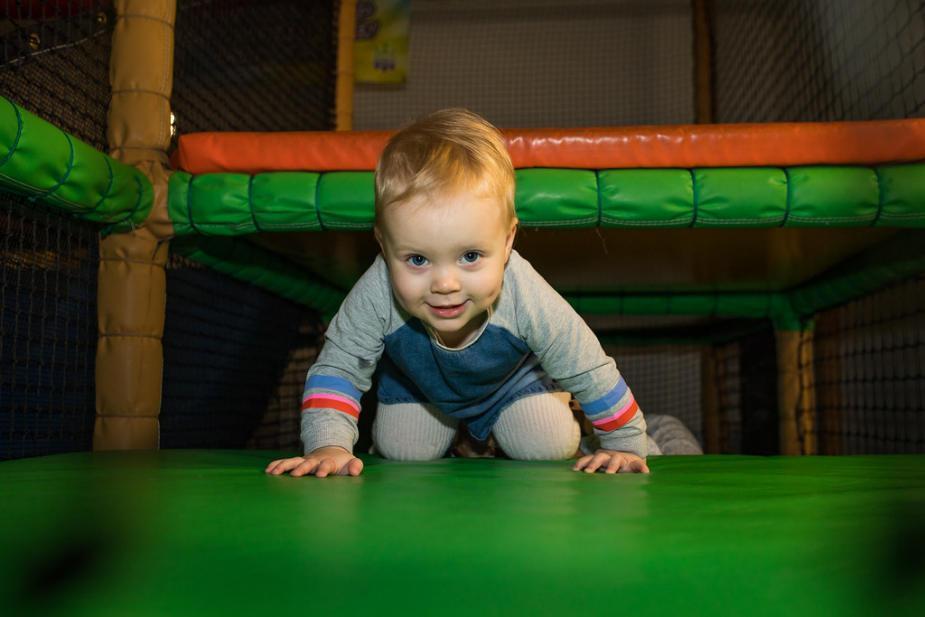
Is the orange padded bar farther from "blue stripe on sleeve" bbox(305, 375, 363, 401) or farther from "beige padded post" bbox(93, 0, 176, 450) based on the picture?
"blue stripe on sleeve" bbox(305, 375, 363, 401)

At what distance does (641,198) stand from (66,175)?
89 cm

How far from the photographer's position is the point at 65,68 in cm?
140

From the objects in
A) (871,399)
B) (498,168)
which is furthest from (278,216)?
(871,399)

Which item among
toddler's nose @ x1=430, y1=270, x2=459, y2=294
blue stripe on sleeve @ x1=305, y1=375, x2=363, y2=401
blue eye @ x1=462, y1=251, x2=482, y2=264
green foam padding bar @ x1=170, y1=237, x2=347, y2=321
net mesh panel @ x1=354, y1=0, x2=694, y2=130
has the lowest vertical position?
blue stripe on sleeve @ x1=305, y1=375, x2=363, y2=401

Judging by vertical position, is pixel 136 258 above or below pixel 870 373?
above

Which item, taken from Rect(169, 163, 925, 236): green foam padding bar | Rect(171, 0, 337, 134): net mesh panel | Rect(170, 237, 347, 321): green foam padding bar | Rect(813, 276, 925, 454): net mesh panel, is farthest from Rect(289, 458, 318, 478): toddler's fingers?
Rect(813, 276, 925, 454): net mesh panel

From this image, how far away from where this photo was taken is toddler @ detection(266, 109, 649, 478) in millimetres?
861

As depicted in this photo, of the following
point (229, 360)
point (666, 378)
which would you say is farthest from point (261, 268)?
point (666, 378)

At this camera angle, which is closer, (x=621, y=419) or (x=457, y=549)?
(x=457, y=549)

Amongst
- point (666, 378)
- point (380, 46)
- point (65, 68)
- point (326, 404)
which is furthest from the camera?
point (380, 46)

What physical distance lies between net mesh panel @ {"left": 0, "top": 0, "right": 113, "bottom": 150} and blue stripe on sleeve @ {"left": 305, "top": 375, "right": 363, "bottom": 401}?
72cm

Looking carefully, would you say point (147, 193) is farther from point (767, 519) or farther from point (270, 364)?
point (767, 519)

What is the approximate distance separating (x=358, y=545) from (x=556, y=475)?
0.41 m

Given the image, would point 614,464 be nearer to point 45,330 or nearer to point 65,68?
point 45,330
